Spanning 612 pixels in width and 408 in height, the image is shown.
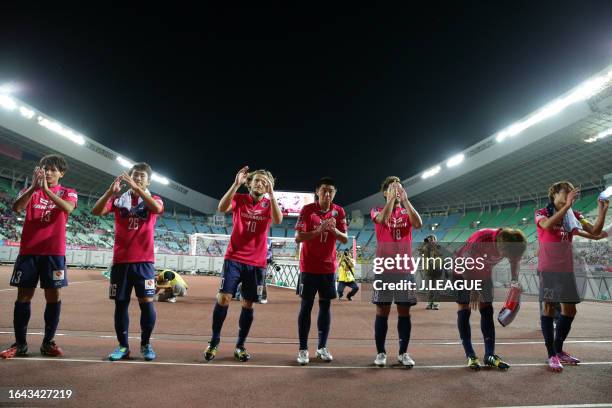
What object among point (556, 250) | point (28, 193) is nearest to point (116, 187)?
point (28, 193)

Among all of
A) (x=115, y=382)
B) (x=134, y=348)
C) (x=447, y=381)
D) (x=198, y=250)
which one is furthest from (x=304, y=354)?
(x=198, y=250)

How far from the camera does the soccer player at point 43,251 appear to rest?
13.1ft

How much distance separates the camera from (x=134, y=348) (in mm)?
4570

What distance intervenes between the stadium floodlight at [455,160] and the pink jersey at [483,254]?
99.0 ft

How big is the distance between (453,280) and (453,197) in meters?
40.2

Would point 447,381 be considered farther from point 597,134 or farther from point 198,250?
point 198,250

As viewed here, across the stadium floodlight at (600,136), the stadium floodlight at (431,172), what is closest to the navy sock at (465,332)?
the stadium floodlight at (600,136)

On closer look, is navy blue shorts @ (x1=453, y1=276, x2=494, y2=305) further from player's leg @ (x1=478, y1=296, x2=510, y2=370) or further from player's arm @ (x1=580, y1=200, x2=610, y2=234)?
player's arm @ (x1=580, y1=200, x2=610, y2=234)

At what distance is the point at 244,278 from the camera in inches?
172

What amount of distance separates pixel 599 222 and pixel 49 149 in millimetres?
34904

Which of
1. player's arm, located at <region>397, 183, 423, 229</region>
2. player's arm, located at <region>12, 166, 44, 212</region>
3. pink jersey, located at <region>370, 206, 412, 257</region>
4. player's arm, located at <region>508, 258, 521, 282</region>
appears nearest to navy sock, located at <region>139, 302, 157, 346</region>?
player's arm, located at <region>12, 166, 44, 212</region>

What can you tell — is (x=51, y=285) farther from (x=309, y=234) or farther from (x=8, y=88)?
(x=8, y=88)

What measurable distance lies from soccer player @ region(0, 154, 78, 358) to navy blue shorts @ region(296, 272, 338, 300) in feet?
9.11

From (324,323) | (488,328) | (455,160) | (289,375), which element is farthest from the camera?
(455,160)
